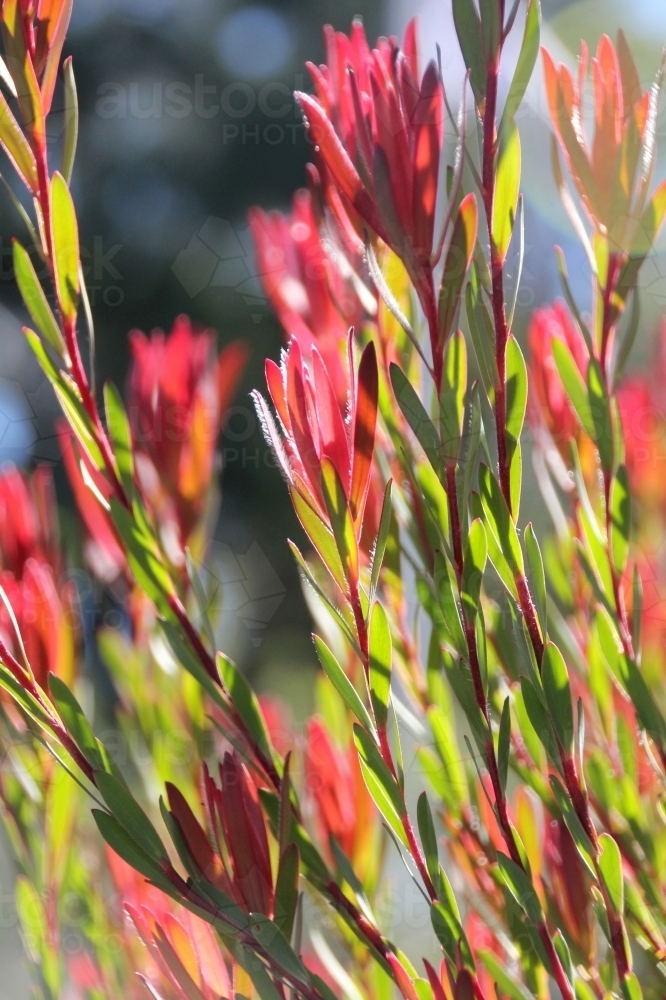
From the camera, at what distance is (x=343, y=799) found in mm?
423

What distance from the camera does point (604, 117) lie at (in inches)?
12.8

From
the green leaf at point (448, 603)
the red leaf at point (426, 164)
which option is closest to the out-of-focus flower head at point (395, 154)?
the red leaf at point (426, 164)

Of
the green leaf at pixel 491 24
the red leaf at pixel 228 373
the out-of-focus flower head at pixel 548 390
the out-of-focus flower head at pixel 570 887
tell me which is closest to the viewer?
the green leaf at pixel 491 24

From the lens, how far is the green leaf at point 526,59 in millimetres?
256

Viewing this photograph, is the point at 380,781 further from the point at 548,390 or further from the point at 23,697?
the point at 548,390

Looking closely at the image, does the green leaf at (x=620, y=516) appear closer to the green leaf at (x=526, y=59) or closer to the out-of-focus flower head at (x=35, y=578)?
the green leaf at (x=526, y=59)

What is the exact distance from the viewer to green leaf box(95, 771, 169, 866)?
0.26 m

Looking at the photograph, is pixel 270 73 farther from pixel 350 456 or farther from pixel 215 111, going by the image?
pixel 350 456

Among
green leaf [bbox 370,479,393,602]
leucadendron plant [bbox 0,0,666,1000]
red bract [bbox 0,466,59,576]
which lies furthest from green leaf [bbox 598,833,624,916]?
red bract [bbox 0,466,59,576]

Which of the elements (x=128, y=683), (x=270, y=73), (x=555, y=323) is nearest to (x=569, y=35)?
(x=555, y=323)

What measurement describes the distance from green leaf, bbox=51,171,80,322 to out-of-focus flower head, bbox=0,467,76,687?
14 cm

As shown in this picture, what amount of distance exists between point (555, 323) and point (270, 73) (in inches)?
137

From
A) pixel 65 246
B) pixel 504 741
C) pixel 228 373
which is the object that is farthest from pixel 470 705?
pixel 228 373

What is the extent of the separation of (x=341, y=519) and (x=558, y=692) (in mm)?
89
